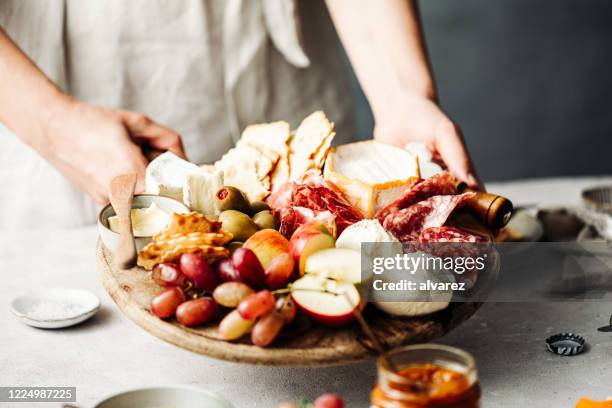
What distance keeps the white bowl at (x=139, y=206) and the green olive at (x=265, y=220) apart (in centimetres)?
11

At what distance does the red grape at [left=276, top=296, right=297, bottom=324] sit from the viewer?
3.01 feet

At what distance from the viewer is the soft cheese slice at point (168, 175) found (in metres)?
1.20

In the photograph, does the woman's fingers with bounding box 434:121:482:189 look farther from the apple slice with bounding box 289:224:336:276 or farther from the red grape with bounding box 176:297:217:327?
the red grape with bounding box 176:297:217:327

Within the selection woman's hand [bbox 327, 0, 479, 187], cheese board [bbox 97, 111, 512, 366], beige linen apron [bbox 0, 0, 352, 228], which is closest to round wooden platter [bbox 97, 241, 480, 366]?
cheese board [bbox 97, 111, 512, 366]

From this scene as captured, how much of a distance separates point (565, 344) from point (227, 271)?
1.73 feet

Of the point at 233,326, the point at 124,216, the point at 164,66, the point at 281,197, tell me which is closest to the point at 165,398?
the point at 233,326

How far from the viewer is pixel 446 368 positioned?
0.80m

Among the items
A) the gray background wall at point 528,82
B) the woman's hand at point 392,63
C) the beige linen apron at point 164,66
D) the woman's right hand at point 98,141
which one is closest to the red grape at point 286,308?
the woman's right hand at point 98,141

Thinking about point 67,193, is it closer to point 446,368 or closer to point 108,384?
point 108,384

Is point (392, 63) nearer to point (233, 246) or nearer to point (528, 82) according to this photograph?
point (233, 246)

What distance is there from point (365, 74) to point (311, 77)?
187mm

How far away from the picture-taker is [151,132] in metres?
1.41

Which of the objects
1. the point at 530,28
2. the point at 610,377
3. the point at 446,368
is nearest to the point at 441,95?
the point at 530,28

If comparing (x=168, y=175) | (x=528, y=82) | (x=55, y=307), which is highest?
(x=168, y=175)
